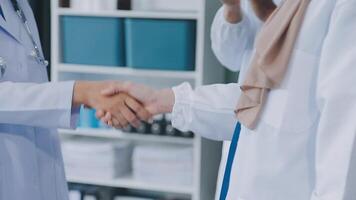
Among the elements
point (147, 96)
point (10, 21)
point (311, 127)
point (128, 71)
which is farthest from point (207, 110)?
point (128, 71)

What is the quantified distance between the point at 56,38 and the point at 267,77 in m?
1.65

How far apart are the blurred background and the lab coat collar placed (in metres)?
1.04

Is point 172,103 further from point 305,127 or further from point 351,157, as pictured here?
point 351,157

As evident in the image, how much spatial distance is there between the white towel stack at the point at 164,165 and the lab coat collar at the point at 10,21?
1253mm

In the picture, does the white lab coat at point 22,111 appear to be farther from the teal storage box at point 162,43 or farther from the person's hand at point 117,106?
the teal storage box at point 162,43

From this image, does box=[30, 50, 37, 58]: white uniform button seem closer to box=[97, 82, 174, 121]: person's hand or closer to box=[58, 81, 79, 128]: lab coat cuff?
box=[58, 81, 79, 128]: lab coat cuff

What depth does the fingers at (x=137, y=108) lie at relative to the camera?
1.52 metres

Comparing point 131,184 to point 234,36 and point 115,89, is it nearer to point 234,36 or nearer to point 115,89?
point 234,36

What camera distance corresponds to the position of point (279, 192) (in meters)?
1.04

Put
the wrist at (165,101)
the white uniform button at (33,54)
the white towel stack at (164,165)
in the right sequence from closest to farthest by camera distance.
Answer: the white uniform button at (33,54) < the wrist at (165,101) < the white towel stack at (164,165)

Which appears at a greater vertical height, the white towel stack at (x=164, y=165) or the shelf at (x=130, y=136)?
the shelf at (x=130, y=136)

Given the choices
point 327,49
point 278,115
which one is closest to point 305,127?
point 278,115

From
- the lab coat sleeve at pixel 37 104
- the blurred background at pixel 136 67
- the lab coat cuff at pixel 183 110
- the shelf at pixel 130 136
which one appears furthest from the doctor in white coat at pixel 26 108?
the shelf at pixel 130 136

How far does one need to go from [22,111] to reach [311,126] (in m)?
0.66
